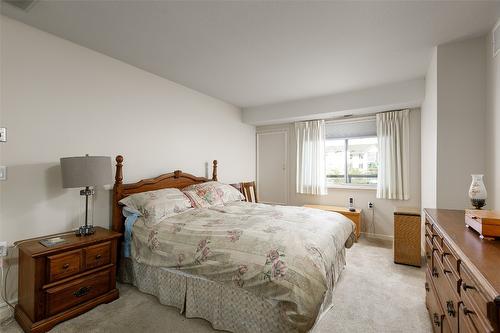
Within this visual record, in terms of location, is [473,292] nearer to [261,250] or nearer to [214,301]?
[261,250]

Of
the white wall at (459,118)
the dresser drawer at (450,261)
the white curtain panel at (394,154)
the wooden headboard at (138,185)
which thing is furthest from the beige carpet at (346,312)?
the white curtain panel at (394,154)

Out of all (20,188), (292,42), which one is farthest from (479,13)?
(20,188)

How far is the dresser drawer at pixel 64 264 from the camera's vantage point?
183 centimetres

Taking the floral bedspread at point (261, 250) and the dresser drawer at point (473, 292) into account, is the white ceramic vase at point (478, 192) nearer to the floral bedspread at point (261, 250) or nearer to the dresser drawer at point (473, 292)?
the dresser drawer at point (473, 292)

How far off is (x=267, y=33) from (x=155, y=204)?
207 cm

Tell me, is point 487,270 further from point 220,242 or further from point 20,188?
point 20,188

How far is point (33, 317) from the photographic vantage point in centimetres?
176

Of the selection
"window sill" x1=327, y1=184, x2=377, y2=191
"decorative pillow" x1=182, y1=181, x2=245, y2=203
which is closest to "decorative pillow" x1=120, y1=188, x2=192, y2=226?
"decorative pillow" x1=182, y1=181, x2=245, y2=203

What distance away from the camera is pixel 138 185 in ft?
9.34

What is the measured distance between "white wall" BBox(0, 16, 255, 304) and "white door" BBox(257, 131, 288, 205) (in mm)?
2188

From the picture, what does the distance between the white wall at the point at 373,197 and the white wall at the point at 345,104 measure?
437mm

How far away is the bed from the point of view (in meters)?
1.55

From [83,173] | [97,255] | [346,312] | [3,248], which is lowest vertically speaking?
[346,312]

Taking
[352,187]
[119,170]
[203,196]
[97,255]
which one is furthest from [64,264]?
[352,187]
